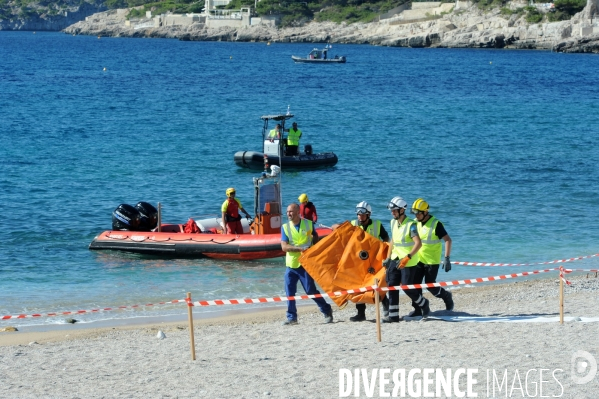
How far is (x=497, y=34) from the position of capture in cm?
11869

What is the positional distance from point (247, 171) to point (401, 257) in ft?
59.0

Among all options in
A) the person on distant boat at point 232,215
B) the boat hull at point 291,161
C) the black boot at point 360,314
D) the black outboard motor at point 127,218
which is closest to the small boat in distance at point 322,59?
the boat hull at point 291,161

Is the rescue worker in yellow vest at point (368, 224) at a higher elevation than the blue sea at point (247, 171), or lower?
higher

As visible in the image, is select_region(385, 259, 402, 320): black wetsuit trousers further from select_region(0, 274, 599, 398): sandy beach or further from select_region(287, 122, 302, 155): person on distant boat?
select_region(287, 122, 302, 155): person on distant boat

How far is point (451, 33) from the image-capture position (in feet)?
401

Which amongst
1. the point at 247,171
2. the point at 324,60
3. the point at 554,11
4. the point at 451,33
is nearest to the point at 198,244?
the point at 247,171

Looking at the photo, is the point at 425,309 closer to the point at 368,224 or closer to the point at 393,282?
the point at 393,282

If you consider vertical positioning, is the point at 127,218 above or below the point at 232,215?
below

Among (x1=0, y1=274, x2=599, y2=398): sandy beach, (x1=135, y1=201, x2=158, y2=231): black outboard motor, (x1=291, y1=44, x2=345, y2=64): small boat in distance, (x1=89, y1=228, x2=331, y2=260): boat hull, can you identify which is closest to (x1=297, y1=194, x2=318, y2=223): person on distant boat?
(x1=89, y1=228, x2=331, y2=260): boat hull

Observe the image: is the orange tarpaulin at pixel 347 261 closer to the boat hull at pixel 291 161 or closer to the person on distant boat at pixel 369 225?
the person on distant boat at pixel 369 225

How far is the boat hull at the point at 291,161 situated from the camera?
89.2ft

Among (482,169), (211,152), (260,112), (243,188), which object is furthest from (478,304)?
(260,112)

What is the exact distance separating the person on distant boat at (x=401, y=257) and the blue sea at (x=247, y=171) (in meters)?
3.55

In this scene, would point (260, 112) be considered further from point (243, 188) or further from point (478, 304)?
point (478, 304)
